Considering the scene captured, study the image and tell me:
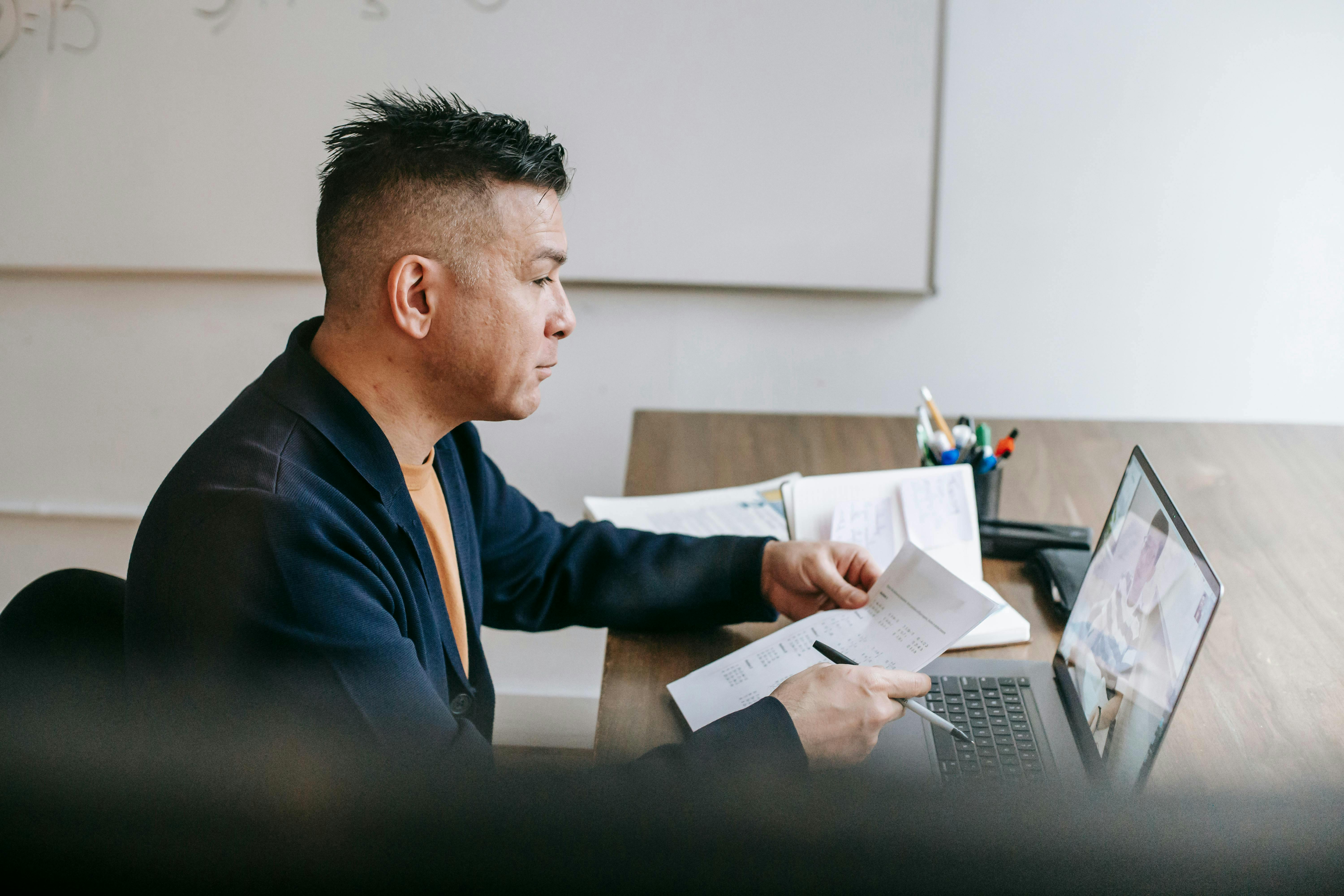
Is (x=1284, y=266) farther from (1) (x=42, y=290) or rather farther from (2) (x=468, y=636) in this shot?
(1) (x=42, y=290)

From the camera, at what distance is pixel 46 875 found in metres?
0.14

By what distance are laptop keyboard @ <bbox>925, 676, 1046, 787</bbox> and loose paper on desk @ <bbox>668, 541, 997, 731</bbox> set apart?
0.19 feet

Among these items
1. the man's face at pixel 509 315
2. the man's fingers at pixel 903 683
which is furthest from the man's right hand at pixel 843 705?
the man's face at pixel 509 315

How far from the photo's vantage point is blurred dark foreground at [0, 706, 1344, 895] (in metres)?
0.13

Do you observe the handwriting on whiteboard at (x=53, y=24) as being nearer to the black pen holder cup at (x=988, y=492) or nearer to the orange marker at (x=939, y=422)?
the orange marker at (x=939, y=422)

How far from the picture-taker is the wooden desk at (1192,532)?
871mm

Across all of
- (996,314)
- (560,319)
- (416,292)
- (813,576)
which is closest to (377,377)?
(416,292)

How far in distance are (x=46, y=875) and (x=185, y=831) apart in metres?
0.02

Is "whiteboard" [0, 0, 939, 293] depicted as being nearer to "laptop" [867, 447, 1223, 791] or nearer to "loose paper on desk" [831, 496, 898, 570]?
"loose paper on desk" [831, 496, 898, 570]

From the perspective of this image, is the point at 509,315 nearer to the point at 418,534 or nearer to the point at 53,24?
the point at 418,534

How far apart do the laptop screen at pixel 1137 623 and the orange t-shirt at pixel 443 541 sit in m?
0.60

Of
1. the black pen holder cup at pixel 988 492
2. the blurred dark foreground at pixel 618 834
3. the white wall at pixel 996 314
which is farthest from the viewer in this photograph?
the white wall at pixel 996 314

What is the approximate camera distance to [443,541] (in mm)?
1043

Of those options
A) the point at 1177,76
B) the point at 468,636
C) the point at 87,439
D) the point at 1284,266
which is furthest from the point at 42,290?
the point at 1284,266
